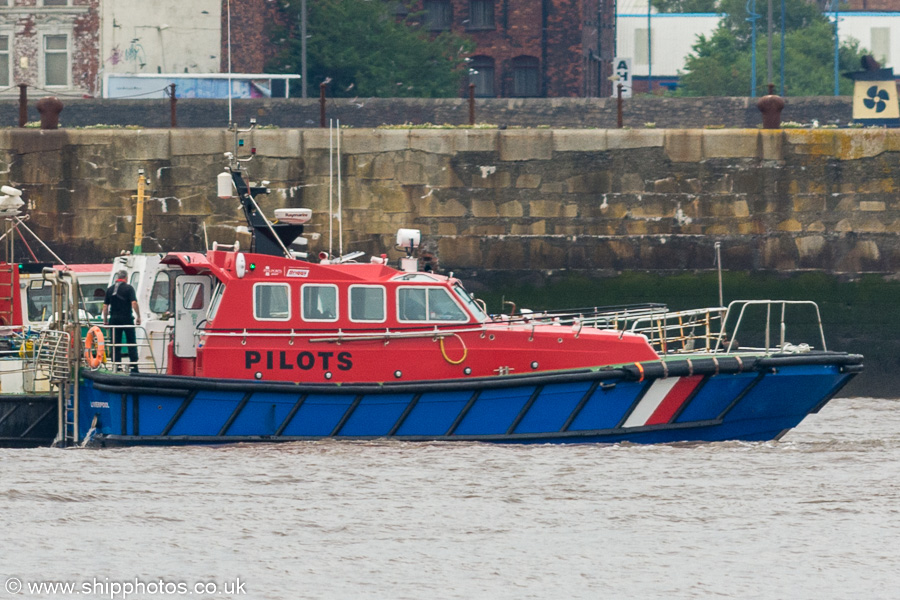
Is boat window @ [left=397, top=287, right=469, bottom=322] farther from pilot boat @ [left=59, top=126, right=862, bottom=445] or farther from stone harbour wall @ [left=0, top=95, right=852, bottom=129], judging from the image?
stone harbour wall @ [left=0, top=95, right=852, bottom=129]

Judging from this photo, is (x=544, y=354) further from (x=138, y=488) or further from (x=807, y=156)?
(x=807, y=156)

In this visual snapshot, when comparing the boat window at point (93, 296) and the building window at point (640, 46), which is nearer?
the boat window at point (93, 296)

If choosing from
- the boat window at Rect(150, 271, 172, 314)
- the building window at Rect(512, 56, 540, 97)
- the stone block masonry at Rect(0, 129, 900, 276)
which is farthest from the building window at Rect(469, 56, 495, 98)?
the boat window at Rect(150, 271, 172, 314)

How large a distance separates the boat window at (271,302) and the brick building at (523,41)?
31184 millimetres

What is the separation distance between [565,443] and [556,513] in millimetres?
2290

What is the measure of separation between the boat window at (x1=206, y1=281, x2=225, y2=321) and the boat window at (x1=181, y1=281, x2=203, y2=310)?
9.0 inches

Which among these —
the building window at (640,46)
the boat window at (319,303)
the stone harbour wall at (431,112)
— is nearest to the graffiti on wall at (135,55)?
the stone harbour wall at (431,112)

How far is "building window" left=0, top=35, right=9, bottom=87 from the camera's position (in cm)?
3612

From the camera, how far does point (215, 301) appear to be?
A: 14.4 metres

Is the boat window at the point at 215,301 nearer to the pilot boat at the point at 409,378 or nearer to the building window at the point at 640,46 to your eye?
the pilot boat at the point at 409,378

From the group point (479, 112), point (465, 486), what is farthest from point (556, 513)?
point (479, 112)

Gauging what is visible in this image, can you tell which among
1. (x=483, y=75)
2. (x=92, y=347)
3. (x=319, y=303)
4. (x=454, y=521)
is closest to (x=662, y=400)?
(x=454, y=521)

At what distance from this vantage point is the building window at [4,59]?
36125mm

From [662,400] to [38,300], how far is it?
25.5 feet
